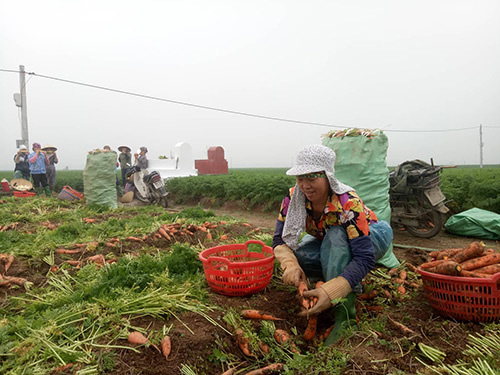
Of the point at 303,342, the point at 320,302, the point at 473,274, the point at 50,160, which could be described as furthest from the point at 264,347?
the point at 50,160

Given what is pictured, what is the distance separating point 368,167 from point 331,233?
6.30 ft

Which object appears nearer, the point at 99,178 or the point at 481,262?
the point at 481,262

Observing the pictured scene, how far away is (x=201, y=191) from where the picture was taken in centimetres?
1215

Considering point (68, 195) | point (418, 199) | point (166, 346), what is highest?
point (418, 199)

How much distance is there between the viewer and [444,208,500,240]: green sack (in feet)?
18.0

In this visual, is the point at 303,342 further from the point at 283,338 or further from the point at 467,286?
the point at 467,286

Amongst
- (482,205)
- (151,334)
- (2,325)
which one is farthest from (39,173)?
(482,205)

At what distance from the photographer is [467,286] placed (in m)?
2.26

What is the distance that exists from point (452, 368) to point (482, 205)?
5.96 m

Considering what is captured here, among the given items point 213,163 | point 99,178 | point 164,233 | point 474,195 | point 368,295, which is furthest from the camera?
point 213,163

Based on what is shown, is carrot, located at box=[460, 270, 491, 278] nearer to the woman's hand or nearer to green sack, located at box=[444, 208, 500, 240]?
the woman's hand

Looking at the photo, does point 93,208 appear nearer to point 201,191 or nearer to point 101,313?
point 201,191

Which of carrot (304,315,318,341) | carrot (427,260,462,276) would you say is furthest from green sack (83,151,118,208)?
carrot (427,260,462,276)

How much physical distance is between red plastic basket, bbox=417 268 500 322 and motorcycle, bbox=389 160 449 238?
3.35m
